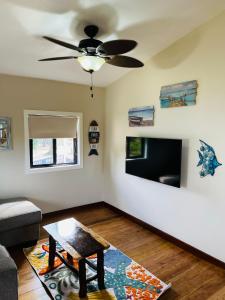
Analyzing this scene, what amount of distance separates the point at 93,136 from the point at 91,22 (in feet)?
7.63

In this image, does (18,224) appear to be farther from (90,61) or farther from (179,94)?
(179,94)

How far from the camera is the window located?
368 cm

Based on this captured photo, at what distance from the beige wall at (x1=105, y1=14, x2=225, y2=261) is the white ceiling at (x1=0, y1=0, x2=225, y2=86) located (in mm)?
253

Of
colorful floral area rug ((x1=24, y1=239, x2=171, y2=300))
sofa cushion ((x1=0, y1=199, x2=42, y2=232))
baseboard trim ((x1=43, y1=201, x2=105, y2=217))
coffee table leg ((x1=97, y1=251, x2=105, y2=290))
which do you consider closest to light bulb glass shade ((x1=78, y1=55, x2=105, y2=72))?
coffee table leg ((x1=97, y1=251, x2=105, y2=290))

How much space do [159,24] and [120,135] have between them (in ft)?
6.51

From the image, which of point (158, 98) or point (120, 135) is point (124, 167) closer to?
point (120, 135)

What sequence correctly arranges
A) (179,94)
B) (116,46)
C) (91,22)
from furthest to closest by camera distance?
(179,94), (91,22), (116,46)

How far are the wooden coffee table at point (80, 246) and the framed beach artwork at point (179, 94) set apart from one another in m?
1.96

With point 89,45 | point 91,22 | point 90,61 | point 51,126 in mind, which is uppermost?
point 91,22

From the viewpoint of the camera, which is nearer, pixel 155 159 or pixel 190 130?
Result: pixel 190 130

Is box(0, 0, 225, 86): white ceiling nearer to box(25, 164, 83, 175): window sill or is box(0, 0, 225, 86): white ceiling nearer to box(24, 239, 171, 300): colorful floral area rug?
box(25, 164, 83, 175): window sill

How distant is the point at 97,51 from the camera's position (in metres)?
2.01

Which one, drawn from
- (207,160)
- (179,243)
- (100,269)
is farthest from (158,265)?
(207,160)

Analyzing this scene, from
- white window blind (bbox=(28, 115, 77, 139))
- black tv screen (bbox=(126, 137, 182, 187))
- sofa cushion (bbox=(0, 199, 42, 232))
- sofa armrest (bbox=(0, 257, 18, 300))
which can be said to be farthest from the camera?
white window blind (bbox=(28, 115, 77, 139))
